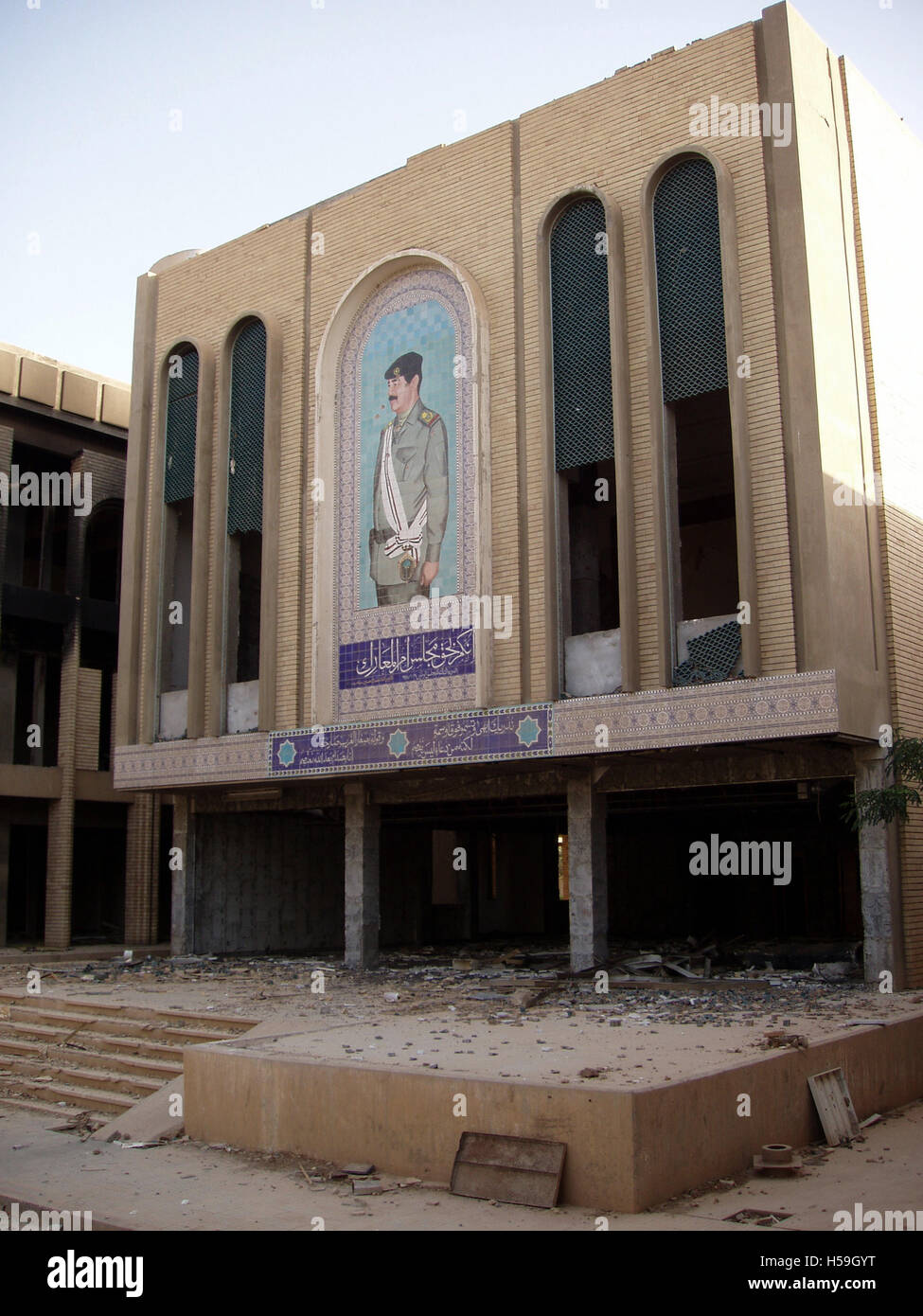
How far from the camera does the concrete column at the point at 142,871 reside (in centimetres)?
2444

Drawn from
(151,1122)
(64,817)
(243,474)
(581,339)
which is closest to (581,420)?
(581,339)

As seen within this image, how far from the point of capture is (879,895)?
45.2 feet

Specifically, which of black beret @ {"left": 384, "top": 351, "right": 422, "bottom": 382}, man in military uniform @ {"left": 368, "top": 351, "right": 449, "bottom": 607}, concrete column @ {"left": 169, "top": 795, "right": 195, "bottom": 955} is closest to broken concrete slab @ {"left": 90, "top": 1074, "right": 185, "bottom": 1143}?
man in military uniform @ {"left": 368, "top": 351, "right": 449, "bottom": 607}

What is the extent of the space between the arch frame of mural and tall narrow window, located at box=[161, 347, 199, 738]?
3.05m

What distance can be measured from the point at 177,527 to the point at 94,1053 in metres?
10.4

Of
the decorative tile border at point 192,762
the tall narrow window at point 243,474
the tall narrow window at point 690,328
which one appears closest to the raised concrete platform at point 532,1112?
the tall narrow window at point 690,328

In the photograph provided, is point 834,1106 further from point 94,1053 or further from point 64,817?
point 64,817

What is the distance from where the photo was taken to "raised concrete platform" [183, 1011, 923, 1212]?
7.09 metres

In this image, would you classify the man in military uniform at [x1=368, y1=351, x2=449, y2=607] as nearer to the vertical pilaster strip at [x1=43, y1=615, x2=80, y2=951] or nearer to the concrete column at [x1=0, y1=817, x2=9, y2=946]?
the vertical pilaster strip at [x1=43, y1=615, x2=80, y2=951]

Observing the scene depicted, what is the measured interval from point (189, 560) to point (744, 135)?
11170 mm

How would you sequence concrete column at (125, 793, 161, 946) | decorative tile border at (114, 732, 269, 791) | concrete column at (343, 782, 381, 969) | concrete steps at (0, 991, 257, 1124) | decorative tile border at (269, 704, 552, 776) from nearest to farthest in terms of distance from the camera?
concrete steps at (0, 991, 257, 1124) → decorative tile border at (269, 704, 552, 776) → concrete column at (343, 782, 381, 969) → decorative tile border at (114, 732, 269, 791) → concrete column at (125, 793, 161, 946)

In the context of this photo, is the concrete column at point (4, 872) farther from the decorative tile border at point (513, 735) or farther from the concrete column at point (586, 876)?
the concrete column at point (586, 876)

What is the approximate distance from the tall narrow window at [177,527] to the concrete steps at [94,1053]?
22.0ft
